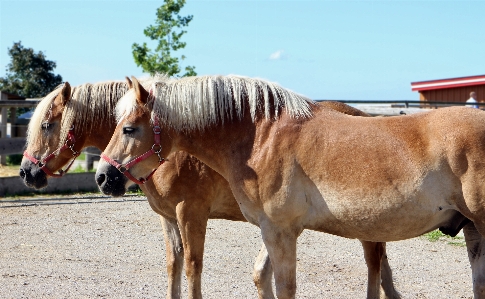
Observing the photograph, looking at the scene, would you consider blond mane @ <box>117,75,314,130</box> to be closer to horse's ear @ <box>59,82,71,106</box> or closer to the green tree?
horse's ear @ <box>59,82,71,106</box>

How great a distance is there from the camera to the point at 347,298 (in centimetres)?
546

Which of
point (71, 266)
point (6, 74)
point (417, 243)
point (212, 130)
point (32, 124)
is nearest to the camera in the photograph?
point (212, 130)

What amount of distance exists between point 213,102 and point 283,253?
1120 millimetres

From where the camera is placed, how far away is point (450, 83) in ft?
73.6

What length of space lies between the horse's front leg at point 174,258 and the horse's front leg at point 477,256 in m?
2.34

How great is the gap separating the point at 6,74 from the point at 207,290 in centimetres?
2434

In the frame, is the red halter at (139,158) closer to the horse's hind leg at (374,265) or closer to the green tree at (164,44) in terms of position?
the horse's hind leg at (374,265)

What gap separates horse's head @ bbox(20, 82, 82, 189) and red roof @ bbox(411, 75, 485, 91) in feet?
62.9

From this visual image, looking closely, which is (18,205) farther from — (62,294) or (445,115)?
(445,115)

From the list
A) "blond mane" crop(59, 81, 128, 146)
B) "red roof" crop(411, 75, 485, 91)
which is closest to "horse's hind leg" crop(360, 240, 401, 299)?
"blond mane" crop(59, 81, 128, 146)

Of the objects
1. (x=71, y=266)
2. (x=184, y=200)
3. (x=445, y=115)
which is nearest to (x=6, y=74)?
(x=71, y=266)

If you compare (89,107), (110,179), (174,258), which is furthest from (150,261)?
(110,179)

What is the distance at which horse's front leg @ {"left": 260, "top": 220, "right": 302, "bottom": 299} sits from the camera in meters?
3.89

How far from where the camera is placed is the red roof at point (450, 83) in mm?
21719
